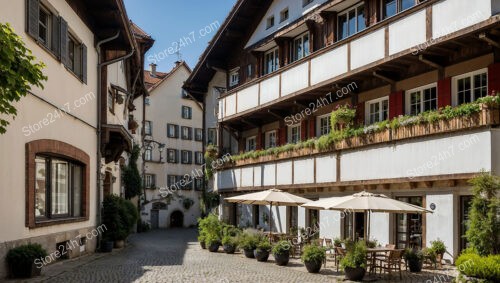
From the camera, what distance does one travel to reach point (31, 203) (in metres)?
12.8

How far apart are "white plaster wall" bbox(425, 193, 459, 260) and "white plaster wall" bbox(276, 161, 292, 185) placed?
21.7 feet

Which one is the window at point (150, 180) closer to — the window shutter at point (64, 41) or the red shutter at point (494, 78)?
the window shutter at point (64, 41)

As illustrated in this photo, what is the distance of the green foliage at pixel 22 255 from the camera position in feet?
38.0

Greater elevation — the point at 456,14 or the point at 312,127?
the point at 456,14

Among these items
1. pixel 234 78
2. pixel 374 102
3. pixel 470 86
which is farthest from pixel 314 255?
pixel 234 78

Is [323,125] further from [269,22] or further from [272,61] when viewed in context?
[269,22]

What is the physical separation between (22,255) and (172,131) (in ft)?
130

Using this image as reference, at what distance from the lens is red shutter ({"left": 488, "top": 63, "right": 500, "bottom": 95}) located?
46.7 ft

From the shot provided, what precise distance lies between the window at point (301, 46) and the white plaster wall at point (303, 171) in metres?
4.56

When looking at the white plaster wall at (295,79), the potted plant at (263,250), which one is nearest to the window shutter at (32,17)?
the potted plant at (263,250)

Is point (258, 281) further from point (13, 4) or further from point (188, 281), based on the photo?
point (13, 4)

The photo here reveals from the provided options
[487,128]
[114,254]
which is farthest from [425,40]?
[114,254]

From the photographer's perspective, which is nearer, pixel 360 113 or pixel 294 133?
pixel 360 113

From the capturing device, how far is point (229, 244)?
20609 mm
